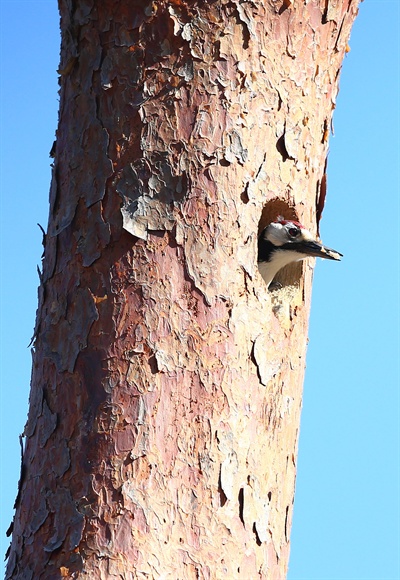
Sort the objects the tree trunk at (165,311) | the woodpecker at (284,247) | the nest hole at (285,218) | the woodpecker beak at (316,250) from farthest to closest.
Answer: the woodpecker beak at (316,250) → the woodpecker at (284,247) → the nest hole at (285,218) → the tree trunk at (165,311)

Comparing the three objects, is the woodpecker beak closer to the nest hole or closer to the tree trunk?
the nest hole

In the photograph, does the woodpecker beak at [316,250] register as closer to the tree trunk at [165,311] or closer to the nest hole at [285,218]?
the nest hole at [285,218]

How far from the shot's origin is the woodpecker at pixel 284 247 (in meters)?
3.19

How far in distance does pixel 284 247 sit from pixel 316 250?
0.20m

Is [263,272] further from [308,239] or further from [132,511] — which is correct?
[132,511]

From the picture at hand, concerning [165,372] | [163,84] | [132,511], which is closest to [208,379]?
[165,372]

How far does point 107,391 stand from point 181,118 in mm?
789

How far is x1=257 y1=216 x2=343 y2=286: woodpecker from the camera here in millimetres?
3193

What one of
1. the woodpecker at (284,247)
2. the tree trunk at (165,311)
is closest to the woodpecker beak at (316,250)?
the woodpecker at (284,247)

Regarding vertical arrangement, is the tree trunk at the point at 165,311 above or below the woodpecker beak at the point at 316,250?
below

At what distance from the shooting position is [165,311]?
101 inches

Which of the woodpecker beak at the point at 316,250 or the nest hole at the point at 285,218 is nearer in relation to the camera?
the nest hole at the point at 285,218

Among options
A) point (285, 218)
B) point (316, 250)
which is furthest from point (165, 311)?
point (316, 250)

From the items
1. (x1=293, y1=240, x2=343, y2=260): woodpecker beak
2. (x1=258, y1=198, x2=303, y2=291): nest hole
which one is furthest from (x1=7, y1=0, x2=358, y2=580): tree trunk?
(x1=293, y1=240, x2=343, y2=260): woodpecker beak
